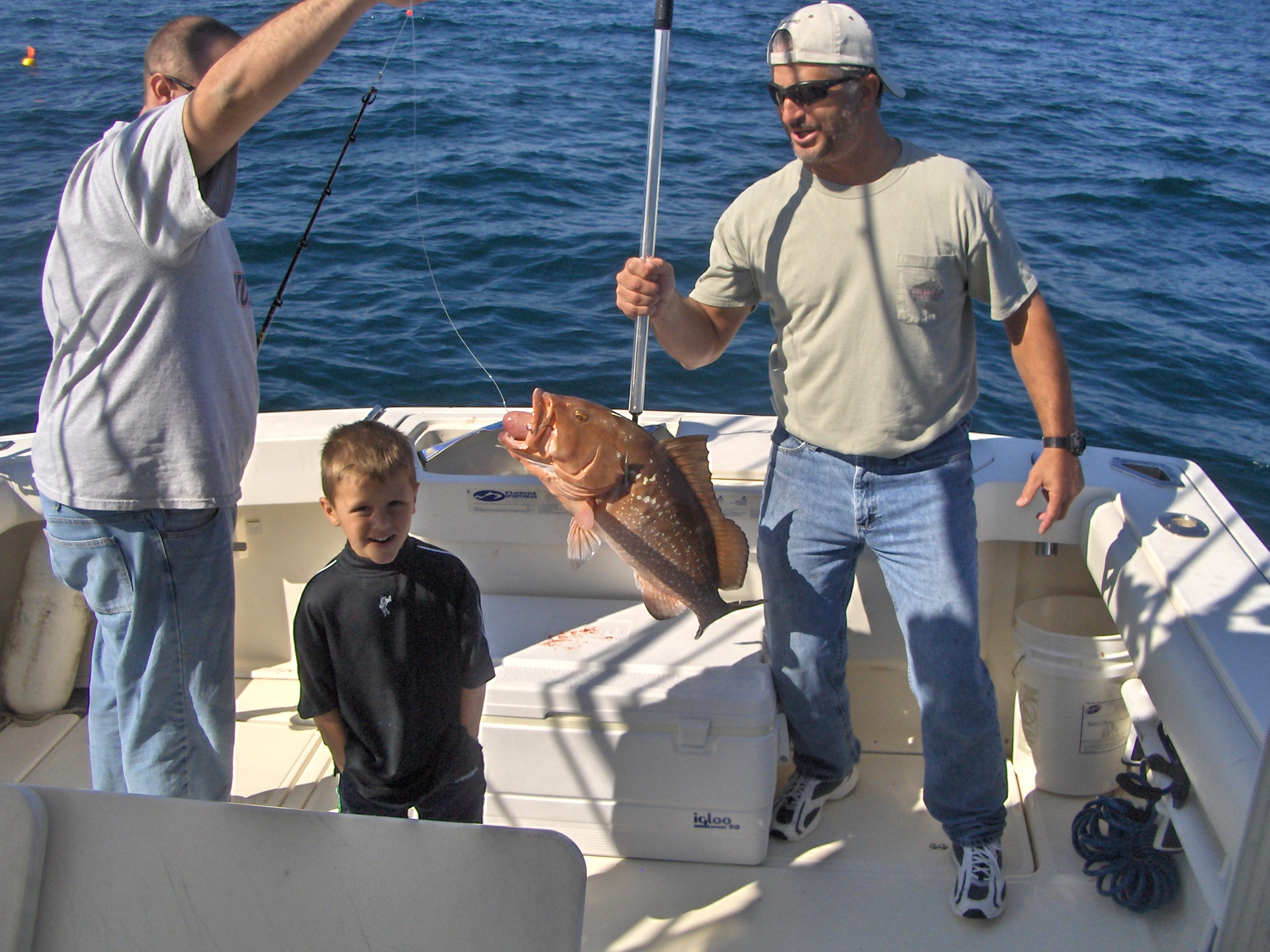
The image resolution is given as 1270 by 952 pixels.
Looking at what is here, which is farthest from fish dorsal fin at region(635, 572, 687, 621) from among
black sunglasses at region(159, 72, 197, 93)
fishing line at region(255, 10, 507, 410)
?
fishing line at region(255, 10, 507, 410)

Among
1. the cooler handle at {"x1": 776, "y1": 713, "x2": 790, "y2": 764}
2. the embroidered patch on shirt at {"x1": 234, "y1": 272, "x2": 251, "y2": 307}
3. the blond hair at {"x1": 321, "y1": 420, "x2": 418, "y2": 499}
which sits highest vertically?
the embroidered patch on shirt at {"x1": 234, "y1": 272, "x2": 251, "y2": 307}

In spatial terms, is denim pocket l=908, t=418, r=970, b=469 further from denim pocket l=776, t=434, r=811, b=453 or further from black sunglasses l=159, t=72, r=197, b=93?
black sunglasses l=159, t=72, r=197, b=93

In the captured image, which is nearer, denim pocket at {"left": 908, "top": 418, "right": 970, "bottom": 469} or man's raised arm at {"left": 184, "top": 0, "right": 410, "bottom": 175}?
man's raised arm at {"left": 184, "top": 0, "right": 410, "bottom": 175}

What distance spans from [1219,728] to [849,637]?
1.26m

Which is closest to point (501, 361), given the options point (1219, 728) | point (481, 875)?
point (1219, 728)

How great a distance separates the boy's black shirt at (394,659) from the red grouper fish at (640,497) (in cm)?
29

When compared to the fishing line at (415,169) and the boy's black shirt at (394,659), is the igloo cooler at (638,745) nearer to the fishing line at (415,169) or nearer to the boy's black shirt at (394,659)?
the boy's black shirt at (394,659)

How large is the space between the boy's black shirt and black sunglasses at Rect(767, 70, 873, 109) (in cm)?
127

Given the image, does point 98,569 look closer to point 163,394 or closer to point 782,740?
point 163,394

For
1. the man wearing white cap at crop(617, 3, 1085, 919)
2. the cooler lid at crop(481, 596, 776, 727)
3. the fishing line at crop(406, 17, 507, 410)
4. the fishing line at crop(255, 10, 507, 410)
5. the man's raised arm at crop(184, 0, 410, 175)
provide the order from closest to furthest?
1. the man's raised arm at crop(184, 0, 410, 175)
2. the man wearing white cap at crop(617, 3, 1085, 919)
3. the cooler lid at crop(481, 596, 776, 727)
4. the fishing line at crop(255, 10, 507, 410)
5. the fishing line at crop(406, 17, 507, 410)

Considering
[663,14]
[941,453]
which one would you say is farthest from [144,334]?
[941,453]

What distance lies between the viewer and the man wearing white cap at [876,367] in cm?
234

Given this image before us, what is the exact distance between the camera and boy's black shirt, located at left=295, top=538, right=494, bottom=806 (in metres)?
2.13

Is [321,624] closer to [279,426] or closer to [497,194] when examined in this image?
[279,426]
